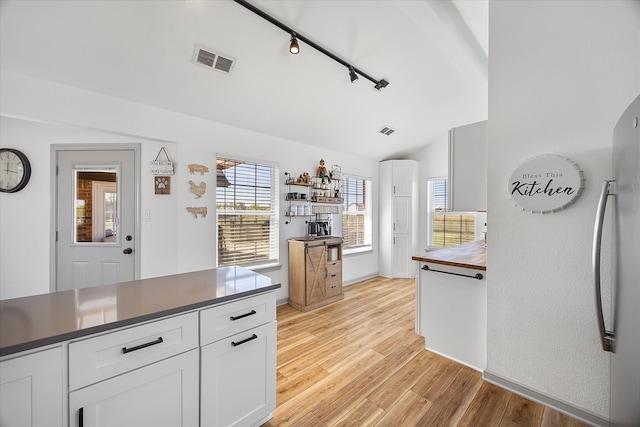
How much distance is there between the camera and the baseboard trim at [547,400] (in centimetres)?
160

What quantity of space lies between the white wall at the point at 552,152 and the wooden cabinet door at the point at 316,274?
213cm

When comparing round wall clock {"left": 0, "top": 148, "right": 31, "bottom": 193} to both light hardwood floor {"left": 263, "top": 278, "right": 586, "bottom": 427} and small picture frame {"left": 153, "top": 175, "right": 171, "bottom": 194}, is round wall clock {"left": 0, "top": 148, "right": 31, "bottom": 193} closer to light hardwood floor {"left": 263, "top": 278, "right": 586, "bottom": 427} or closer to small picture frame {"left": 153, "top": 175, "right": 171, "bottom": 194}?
small picture frame {"left": 153, "top": 175, "right": 171, "bottom": 194}

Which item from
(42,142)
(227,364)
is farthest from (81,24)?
(227,364)

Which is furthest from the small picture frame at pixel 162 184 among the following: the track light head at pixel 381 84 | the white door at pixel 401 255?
the white door at pixel 401 255

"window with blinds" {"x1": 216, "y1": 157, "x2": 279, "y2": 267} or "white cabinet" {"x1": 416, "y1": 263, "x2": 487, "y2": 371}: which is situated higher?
"window with blinds" {"x1": 216, "y1": 157, "x2": 279, "y2": 267}

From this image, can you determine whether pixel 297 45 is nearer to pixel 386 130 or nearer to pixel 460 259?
pixel 460 259

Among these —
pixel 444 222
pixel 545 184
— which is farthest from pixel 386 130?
pixel 545 184

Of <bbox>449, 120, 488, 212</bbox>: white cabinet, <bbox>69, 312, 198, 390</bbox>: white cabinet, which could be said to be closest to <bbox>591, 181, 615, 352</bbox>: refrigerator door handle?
<bbox>449, 120, 488, 212</bbox>: white cabinet

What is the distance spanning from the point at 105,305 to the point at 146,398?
0.46 meters

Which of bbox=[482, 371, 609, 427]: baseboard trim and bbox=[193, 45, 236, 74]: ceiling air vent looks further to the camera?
bbox=[193, 45, 236, 74]: ceiling air vent

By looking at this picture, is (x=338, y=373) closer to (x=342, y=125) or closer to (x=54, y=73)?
(x=342, y=125)

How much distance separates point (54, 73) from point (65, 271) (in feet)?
6.75

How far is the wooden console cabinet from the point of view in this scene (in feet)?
11.7

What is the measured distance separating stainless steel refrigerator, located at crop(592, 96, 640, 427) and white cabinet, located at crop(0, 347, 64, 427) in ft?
6.53
